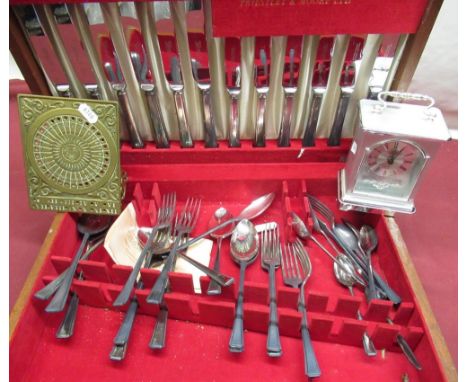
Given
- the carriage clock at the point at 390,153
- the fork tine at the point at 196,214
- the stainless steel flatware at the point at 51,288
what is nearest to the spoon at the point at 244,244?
the fork tine at the point at 196,214

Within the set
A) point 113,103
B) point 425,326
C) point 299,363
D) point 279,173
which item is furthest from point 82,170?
point 425,326

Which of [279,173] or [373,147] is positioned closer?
[373,147]

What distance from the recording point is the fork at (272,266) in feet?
1.96

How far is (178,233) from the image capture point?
798 mm

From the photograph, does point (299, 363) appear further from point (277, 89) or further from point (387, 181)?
point (277, 89)

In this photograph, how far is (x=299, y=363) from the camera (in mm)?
→ 643

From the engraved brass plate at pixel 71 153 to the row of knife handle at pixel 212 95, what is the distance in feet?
0.35

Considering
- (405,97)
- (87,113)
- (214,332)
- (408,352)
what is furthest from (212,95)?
(408,352)

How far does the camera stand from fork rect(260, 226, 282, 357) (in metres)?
0.60

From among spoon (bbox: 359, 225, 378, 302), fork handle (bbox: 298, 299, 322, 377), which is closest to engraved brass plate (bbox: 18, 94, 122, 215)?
fork handle (bbox: 298, 299, 322, 377)

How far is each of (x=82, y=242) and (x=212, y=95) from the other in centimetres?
42

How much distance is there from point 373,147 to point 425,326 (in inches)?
13.0

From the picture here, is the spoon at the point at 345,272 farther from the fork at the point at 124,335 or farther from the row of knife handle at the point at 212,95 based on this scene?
the fork at the point at 124,335

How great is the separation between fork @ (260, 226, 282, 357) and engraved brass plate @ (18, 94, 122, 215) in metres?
0.32
